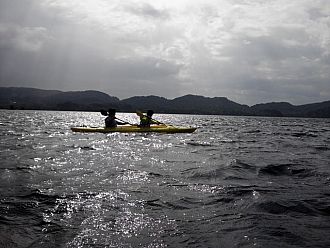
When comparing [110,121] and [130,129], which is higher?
[110,121]

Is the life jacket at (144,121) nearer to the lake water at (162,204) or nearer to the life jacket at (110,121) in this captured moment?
the life jacket at (110,121)

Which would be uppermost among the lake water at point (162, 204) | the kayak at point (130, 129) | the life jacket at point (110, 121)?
the life jacket at point (110, 121)

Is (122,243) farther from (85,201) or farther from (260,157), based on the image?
(260,157)

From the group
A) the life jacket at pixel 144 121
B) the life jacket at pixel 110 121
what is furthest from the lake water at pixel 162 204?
the life jacket at pixel 144 121

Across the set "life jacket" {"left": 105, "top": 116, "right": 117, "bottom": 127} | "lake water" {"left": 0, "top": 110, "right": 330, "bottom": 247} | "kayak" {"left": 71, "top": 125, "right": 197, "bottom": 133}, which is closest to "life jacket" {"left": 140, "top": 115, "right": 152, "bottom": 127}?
"kayak" {"left": 71, "top": 125, "right": 197, "bottom": 133}

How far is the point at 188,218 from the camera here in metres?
6.27

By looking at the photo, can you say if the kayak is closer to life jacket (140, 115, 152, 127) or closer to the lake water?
life jacket (140, 115, 152, 127)

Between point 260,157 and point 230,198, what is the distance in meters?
7.91

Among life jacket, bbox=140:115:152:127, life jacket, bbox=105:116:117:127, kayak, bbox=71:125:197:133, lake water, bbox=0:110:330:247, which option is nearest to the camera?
lake water, bbox=0:110:330:247

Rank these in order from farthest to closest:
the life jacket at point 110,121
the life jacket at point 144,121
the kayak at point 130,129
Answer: the life jacket at point 144,121 → the life jacket at point 110,121 → the kayak at point 130,129

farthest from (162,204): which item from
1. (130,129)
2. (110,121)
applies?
Result: (110,121)

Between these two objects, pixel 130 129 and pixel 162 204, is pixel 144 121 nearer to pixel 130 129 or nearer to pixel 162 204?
pixel 130 129

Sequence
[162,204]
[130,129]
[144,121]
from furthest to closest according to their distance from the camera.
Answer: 1. [144,121]
2. [130,129]
3. [162,204]

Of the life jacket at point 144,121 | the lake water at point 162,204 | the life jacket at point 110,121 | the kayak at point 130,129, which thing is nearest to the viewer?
the lake water at point 162,204
